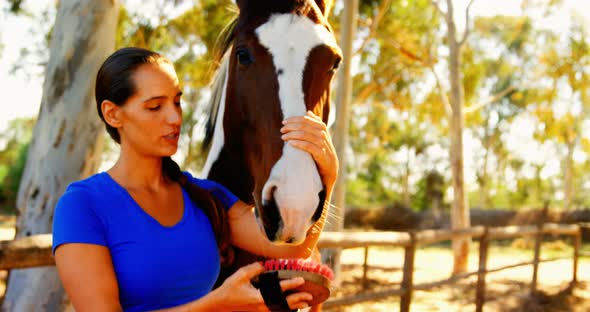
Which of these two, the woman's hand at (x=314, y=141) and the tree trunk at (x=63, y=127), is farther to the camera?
the tree trunk at (x=63, y=127)

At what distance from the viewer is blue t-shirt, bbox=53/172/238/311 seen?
1.13 meters

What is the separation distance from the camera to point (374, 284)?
882cm

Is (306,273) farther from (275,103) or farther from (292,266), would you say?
(275,103)

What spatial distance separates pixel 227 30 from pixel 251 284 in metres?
1.28

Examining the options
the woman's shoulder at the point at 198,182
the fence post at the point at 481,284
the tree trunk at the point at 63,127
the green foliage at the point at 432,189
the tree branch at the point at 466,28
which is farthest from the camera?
the green foliage at the point at 432,189

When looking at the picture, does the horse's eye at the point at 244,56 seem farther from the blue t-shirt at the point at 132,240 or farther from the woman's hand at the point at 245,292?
the woman's hand at the point at 245,292

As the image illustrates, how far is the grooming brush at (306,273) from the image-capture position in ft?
3.72

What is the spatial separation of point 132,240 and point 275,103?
0.60 metres

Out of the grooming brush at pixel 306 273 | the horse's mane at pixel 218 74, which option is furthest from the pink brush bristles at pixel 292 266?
the horse's mane at pixel 218 74

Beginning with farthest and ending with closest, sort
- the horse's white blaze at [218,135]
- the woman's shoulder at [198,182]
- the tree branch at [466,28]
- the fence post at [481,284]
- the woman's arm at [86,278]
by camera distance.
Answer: the tree branch at [466,28], the fence post at [481,284], the horse's white blaze at [218,135], the woman's shoulder at [198,182], the woman's arm at [86,278]

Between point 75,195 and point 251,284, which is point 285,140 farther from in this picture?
point 75,195

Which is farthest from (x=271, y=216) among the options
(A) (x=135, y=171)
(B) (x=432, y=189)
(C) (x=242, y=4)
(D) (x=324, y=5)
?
(B) (x=432, y=189)

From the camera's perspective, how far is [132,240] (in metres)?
1.18

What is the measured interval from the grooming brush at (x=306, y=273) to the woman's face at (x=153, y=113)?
0.42 meters
